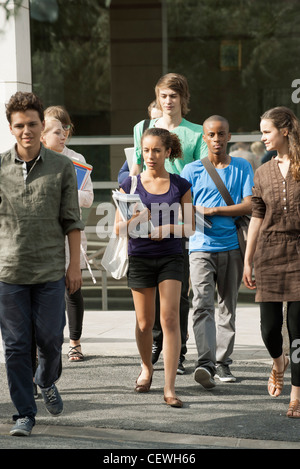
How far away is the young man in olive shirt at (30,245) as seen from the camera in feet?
18.1

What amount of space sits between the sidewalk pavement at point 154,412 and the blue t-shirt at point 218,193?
1.05 meters

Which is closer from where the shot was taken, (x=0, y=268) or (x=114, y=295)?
(x=0, y=268)

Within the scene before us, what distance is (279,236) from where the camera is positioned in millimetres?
6074

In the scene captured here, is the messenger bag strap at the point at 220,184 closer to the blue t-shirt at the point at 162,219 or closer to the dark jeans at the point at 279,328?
the blue t-shirt at the point at 162,219

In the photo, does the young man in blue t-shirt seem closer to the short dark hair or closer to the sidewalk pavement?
the sidewalk pavement

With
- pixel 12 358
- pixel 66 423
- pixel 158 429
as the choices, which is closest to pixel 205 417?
pixel 158 429

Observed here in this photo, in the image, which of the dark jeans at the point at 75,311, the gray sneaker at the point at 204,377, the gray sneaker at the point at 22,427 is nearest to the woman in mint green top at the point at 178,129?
the gray sneaker at the point at 204,377

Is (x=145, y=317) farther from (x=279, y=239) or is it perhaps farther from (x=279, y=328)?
(x=279, y=239)

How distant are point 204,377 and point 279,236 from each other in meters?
1.27

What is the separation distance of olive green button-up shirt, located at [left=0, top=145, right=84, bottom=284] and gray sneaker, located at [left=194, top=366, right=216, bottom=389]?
5.15ft

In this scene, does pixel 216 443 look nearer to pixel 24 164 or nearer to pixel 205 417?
pixel 205 417

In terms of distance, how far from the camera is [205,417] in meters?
6.02

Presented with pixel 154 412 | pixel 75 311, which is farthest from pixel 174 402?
pixel 75 311
